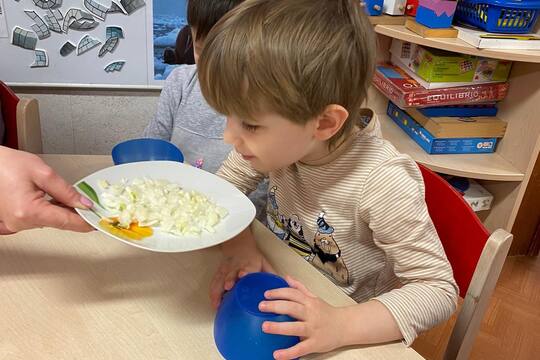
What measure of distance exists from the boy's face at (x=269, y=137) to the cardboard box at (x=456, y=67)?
0.94 meters

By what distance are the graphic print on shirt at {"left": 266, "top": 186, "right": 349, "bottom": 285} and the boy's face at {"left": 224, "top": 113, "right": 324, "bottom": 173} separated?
167mm

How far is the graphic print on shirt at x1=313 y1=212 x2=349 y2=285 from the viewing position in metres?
0.85

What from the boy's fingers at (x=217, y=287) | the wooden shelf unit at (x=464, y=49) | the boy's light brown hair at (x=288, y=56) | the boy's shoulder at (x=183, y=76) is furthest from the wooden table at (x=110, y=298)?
the wooden shelf unit at (x=464, y=49)

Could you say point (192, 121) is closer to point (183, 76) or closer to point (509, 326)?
point (183, 76)

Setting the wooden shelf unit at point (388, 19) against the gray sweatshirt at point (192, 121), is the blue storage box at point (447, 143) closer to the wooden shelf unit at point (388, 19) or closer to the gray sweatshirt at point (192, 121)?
the wooden shelf unit at point (388, 19)

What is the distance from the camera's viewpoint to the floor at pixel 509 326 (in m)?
1.50

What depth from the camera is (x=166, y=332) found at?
2.01ft

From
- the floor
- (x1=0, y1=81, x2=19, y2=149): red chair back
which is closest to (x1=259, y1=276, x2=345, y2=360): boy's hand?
(x1=0, y1=81, x2=19, y2=149): red chair back

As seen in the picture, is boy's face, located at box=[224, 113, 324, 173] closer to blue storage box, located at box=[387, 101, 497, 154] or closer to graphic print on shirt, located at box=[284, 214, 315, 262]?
graphic print on shirt, located at box=[284, 214, 315, 262]

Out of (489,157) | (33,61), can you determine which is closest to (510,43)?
(489,157)

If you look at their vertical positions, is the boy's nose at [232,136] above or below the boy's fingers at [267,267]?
above

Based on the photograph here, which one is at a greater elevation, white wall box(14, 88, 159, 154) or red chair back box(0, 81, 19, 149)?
red chair back box(0, 81, 19, 149)

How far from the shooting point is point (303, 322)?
576 millimetres

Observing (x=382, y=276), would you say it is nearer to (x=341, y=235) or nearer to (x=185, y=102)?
(x=341, y=235)
